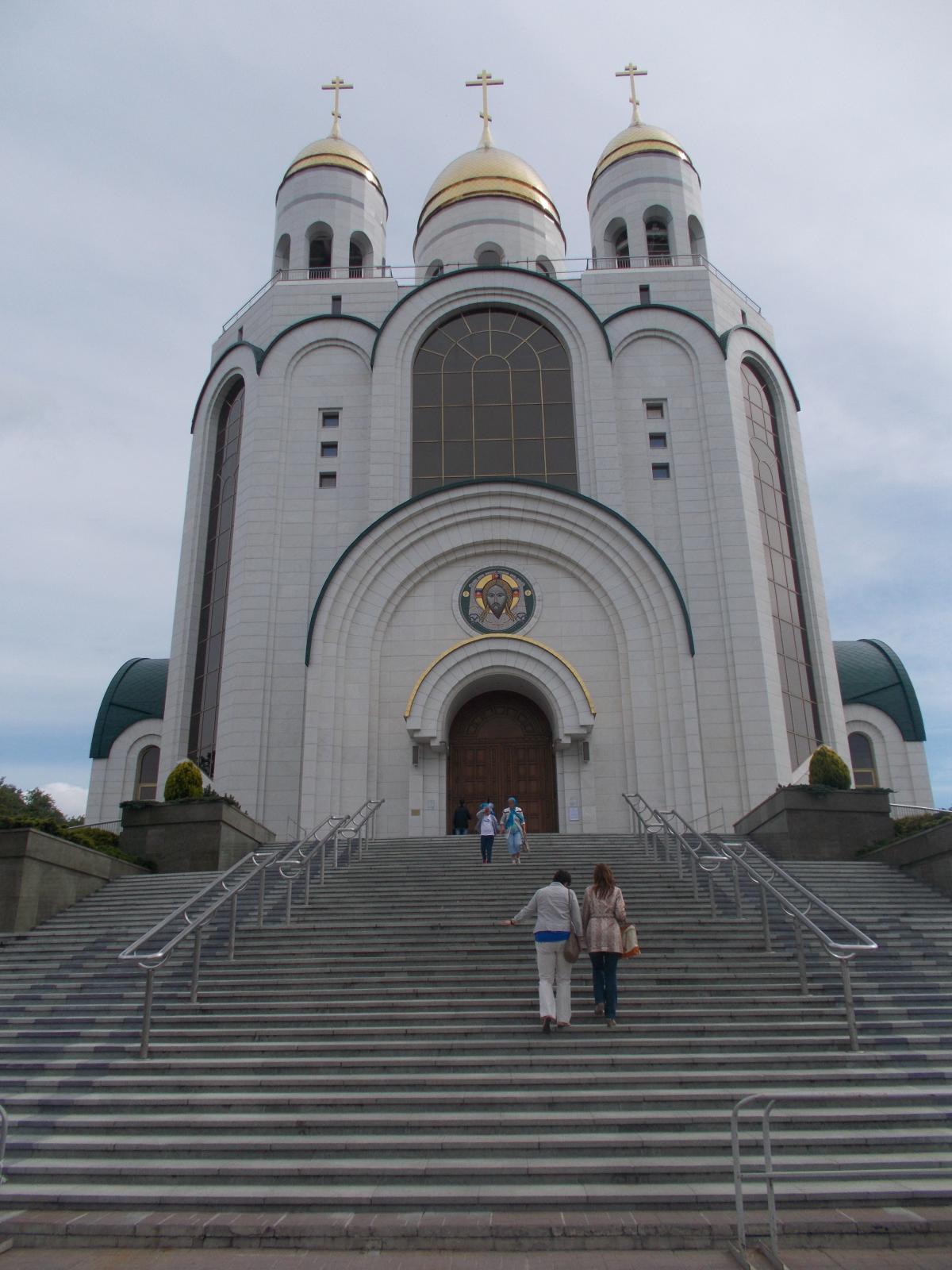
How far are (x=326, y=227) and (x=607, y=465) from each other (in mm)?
12946

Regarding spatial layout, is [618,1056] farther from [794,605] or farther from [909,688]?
[909,688]

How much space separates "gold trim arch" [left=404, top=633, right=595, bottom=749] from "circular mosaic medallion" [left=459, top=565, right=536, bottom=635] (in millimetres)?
941

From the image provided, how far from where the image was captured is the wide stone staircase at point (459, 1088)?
590 cm

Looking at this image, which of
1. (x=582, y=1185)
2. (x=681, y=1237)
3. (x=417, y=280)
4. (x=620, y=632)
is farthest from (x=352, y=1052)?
(x=417, y=280)

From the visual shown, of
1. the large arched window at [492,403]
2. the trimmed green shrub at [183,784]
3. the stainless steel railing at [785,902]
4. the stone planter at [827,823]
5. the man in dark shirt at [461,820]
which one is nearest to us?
the stainless steel railing at [785,902]

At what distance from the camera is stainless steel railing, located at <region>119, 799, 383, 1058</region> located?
884 cm

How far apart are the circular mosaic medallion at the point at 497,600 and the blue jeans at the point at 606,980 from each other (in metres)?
14.1

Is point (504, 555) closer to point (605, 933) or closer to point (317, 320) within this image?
point (317, 320)

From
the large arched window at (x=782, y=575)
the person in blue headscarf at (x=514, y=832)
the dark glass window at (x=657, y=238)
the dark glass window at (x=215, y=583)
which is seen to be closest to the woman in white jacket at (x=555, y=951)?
the person in blue headscarf at (x=514, y=832)

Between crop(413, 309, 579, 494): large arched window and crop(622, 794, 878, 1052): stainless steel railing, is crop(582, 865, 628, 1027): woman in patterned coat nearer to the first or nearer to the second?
crop(622, 794, 878, 1052): stainless steel railing

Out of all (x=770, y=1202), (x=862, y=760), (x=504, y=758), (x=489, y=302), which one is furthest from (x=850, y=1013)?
(x=862, y=760)

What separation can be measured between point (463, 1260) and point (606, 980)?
3442 mm

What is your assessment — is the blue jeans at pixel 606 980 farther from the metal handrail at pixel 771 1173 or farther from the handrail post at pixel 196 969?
the handrail post at pixel 196 969

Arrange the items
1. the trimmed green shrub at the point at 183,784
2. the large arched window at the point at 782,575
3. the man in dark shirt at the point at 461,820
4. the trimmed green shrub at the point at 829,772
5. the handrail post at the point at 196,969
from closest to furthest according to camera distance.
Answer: the handrail post at the point at 196,969 → the trimmed green shrub at the point at 829,772 → the trimmed green shrub at the point at 183,784 → the man in dark shirt at the point at 461,820 → the large arched window at the point at 782,575
